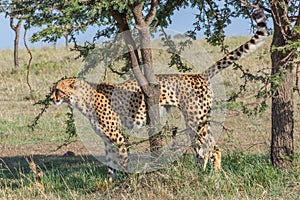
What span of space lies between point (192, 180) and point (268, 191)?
2.08 ft

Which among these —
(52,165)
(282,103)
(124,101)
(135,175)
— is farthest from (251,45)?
(52,165)

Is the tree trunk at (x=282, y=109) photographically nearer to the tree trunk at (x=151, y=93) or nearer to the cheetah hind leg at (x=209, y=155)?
the cheetah hind leg at (x=209, y=155)

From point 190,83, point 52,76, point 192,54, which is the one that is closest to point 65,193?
point 190,83

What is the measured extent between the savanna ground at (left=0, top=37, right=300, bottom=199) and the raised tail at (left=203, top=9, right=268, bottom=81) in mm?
199

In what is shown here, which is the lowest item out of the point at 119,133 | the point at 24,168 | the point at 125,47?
the point at 24,168

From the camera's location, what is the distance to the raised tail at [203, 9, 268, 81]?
5.59m

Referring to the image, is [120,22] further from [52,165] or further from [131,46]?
[52,165]

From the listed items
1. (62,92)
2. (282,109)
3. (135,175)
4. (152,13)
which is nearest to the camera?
(135,175)

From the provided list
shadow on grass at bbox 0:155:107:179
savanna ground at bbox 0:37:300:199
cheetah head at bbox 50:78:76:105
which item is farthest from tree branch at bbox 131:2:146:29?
shadow on grass at bbox 0:155:107:179

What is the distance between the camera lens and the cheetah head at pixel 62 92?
267 inches

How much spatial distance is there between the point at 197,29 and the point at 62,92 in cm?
167

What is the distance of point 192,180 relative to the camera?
5066 millimetres

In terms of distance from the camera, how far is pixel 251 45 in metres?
6.07

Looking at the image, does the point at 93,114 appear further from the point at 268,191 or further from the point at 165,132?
the point at 268,191
